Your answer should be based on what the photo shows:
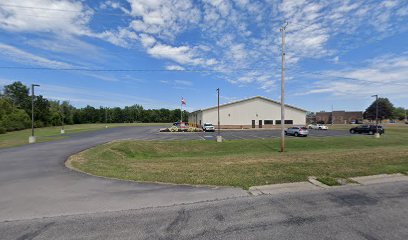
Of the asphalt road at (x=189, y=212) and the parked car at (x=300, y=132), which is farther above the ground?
the parked car at (x=300, y=132)

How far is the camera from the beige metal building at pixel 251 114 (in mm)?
59406

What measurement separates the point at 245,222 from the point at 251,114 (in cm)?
5707

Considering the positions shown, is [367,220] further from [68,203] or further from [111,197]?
[68,203]

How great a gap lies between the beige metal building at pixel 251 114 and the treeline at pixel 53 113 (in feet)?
112

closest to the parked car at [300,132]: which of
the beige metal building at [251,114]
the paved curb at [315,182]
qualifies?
the beige metal building at [251,114]

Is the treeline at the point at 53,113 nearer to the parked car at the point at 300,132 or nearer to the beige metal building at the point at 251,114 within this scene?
the beige metal building at the point at 251,114

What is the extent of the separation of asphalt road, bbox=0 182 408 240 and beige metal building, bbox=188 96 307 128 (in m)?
53.0

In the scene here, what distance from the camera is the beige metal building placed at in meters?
59.4

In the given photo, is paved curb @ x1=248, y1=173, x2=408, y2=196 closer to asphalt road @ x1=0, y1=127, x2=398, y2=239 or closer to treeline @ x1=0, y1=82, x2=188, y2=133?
asphalt road @ x1=0, y1=127, x2=398, y2=239

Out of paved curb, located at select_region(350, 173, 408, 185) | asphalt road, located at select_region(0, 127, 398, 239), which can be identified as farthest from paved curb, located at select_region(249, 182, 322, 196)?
paved curb, located at select_region(350, 173, 408, 185)

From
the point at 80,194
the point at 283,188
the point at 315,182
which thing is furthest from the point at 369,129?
the point at 80,194

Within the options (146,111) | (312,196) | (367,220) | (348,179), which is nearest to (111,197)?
(312,196)

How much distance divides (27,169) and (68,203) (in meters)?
6.11

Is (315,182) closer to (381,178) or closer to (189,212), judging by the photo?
(381,178)
